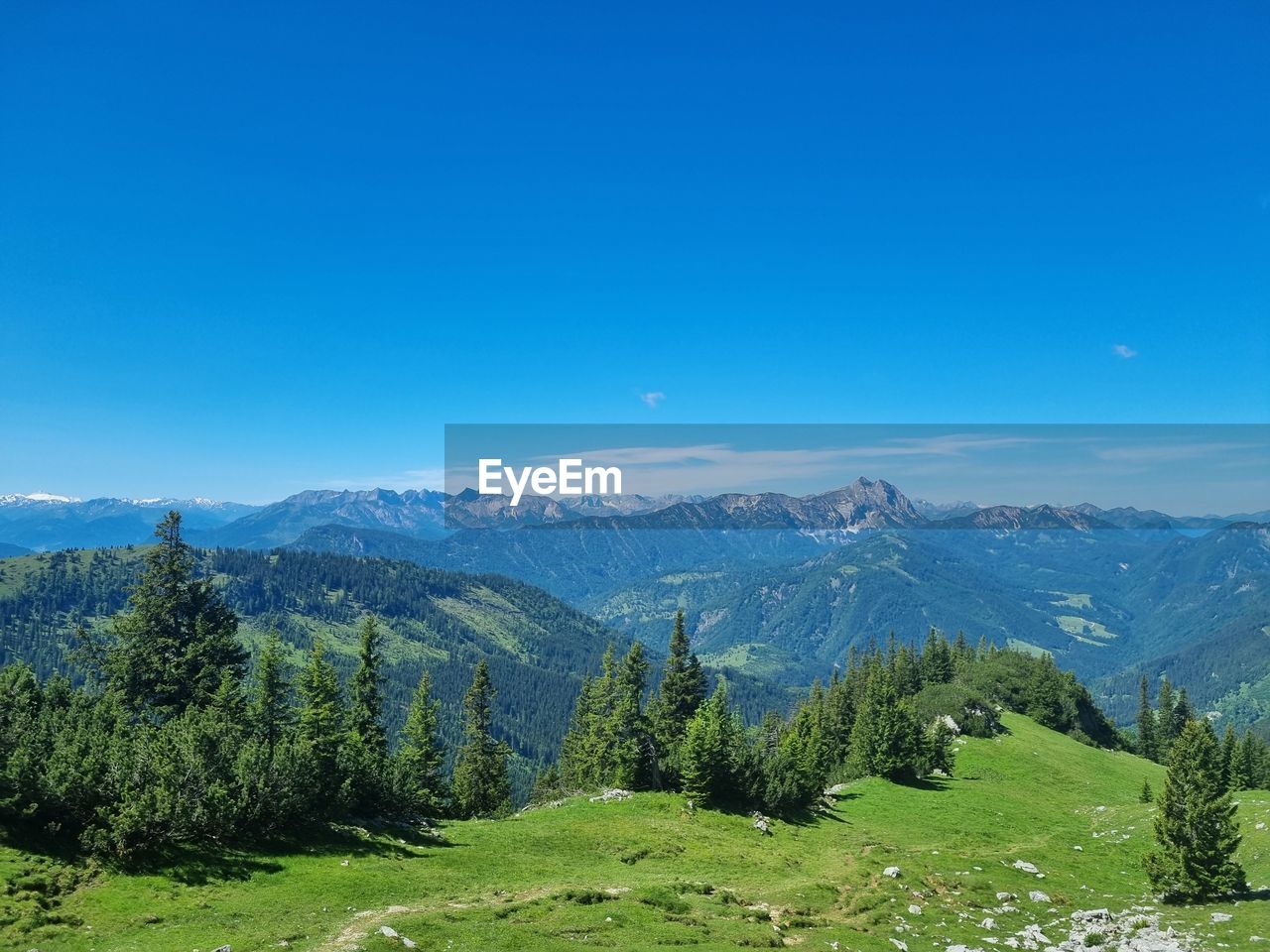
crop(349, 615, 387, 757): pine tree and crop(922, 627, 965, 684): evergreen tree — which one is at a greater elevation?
crop(349, 615, 387, 757): pine tree

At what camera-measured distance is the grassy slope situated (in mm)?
31844

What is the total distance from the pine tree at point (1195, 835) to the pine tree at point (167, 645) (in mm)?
65433

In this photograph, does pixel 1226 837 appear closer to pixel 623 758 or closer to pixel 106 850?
pixel 623 758

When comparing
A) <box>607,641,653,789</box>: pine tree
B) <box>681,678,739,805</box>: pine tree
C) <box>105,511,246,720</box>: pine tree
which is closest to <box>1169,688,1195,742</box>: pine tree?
<box>681,678,739,805</box>: pine tree

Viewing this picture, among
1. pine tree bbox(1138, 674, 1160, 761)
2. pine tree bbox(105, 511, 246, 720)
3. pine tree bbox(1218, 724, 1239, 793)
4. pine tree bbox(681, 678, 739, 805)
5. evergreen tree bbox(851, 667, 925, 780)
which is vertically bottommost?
pine tree bbox(1138, 674, 1160, 761)

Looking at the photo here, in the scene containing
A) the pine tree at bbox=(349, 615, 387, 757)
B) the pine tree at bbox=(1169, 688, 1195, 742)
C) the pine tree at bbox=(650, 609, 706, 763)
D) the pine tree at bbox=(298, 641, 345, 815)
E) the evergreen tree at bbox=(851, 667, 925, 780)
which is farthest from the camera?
the pine tree at bbox=(1169, 688, 1195, 742)

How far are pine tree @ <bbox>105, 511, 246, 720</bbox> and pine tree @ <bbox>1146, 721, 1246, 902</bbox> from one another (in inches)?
2576

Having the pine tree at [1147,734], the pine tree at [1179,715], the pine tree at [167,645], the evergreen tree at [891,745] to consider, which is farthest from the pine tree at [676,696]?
the pine tree at [1179,715]

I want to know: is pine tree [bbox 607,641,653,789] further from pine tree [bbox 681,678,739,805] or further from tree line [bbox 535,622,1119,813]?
pine tree [bbox 681,678,739,805]

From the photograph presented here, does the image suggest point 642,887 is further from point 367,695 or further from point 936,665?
point 936,665

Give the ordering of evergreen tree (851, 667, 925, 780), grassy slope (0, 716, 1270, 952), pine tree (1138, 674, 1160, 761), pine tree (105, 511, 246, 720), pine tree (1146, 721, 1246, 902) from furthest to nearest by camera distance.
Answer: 1. pine tree (1138, 674, 1160, 761)
2. evergreen tree (851, 667, 925, 780)
3. pine tree (105, 511, 246, 720)
4. pine tree (1146, 721, 1246, 902)
5. grassy slope (0, 716, 1270, 952)

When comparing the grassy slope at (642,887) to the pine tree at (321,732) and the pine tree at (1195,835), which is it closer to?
the pine tree at (1195,835)

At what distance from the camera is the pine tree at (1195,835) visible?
43062 millimetres

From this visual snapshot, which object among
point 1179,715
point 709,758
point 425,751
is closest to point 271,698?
point 425,751
